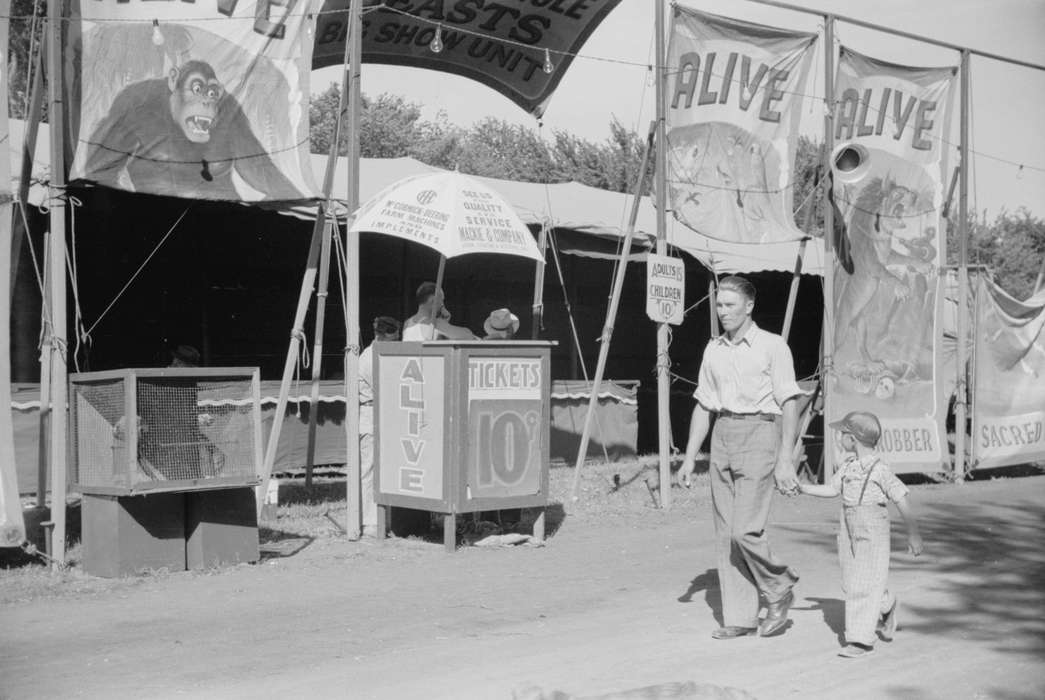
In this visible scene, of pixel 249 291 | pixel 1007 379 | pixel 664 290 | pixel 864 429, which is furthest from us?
pixel 1007 379

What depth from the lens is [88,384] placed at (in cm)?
919

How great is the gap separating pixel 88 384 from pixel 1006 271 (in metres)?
44.4

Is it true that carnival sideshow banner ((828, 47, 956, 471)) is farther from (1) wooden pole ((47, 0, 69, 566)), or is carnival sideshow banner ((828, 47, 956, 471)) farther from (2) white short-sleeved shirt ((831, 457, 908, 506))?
(1) wooden pole ((47, 0, 69, 566))

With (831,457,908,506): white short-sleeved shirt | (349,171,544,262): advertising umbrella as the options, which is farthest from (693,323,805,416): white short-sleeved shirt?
(349,171,544,262): advertising umbrella

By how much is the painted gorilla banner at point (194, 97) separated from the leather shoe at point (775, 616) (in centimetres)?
536

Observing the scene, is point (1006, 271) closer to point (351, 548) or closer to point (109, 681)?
point (351, 548)

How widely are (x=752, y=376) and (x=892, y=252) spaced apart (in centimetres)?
905

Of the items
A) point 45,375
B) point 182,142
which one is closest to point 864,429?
point 182,142

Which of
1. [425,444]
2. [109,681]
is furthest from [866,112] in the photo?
[109,681]

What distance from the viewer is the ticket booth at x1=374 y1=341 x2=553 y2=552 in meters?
10.2

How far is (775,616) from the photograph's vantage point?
725 cm

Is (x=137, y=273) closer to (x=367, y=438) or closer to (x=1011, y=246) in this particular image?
(x=367, y=438)

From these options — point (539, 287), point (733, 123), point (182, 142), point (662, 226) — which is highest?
point (733, 123)

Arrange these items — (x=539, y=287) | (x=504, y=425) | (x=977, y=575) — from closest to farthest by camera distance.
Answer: (x=977, y=575) < (x=504, y=425) < (x=539, y=287)
